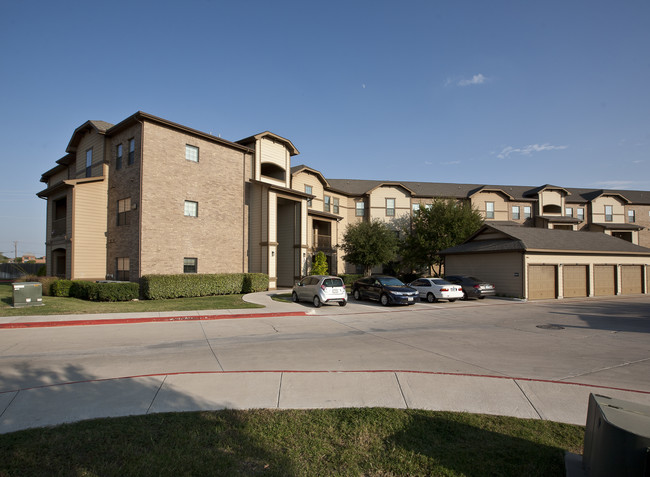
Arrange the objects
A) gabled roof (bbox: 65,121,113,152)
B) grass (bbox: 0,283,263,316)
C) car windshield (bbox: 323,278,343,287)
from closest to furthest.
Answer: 1. grass (bbox: 0,283,263,316)
2. car windshield (bbox: 323,278,343,287)
3. gabled roof (bbox: 65,121,113,152)

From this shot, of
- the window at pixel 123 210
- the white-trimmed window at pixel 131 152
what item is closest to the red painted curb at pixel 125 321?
the window at pixel 123 210

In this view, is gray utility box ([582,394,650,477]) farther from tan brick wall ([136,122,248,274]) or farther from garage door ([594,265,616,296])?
garage door ([594,265,616,296])

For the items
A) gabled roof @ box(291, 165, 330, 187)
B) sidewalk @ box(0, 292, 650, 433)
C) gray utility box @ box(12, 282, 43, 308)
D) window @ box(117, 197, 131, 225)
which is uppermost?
gabled roof @ box(291, 165, 330, 187)

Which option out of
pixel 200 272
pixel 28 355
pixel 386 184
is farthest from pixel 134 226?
pixel 386 184

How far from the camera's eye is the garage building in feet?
79.9

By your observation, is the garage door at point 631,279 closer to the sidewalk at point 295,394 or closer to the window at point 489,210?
the window at point 489,210

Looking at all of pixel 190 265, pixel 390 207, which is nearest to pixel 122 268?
pixel 190 265

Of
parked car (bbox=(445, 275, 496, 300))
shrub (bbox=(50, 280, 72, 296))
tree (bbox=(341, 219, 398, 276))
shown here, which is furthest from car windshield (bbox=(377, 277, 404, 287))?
shrub (bbox=(50, 280, 72, 296))

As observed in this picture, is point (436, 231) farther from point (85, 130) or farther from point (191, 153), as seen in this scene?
point (85, 130)

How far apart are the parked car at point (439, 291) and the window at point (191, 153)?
54.3 feet

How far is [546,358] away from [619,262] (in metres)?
26.0

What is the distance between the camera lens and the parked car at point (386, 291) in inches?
781

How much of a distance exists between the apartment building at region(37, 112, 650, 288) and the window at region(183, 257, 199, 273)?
64mm

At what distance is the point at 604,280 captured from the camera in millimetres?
27641
